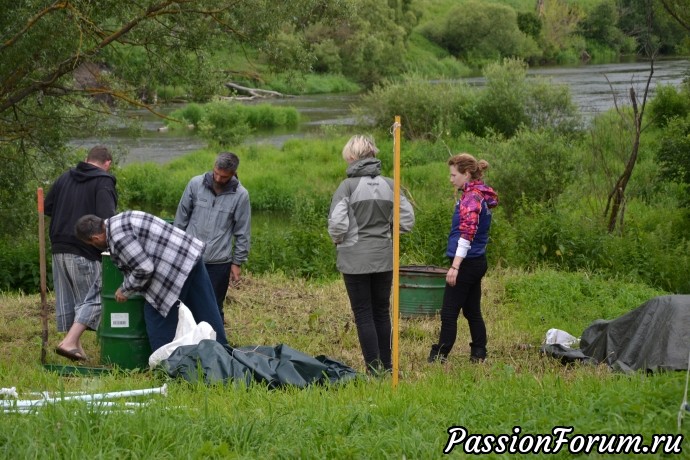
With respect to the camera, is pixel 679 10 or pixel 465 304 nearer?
pixel 465 304

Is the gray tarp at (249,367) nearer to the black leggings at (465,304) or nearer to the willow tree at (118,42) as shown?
the black leggings at (465,304)

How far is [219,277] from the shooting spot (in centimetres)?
778

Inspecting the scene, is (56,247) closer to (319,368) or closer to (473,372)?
(319,368)

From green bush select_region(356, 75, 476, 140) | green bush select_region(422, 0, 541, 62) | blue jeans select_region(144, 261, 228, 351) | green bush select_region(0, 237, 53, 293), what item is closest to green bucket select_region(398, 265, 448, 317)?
blue jeans select_region(144, 261, 228, 351)

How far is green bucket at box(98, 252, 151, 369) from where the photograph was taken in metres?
6.85

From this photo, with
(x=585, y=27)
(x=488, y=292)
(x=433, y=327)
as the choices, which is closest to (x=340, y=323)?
(x=433, y=327)

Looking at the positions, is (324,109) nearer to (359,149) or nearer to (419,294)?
(419,294)

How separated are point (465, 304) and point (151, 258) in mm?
2398

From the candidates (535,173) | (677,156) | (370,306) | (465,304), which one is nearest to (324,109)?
(535,173)

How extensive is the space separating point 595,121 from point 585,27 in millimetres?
46217

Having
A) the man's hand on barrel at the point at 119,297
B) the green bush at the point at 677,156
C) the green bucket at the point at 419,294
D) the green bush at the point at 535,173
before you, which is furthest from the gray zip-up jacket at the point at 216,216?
the green bush at the point at 535,173

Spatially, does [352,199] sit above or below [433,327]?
above

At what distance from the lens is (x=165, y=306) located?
6.71 meters

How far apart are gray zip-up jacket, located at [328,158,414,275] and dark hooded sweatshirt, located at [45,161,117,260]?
1.93 m
